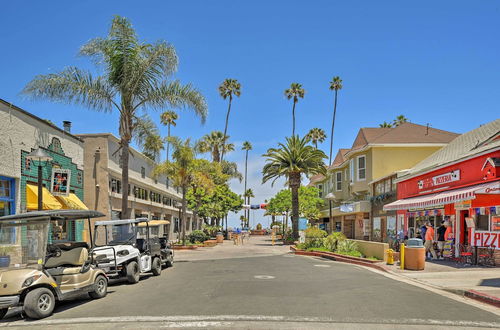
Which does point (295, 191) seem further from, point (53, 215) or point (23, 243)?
point (23, 243)

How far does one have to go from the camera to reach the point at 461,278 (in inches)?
573

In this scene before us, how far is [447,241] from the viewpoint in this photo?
21.0 m

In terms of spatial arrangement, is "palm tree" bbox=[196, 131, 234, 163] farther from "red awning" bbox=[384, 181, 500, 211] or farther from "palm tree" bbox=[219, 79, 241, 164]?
"red awning" bbox=[384, 181, 500, 211]

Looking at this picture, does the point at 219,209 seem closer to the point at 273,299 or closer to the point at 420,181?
the point at 420,181

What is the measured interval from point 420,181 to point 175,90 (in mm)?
14686

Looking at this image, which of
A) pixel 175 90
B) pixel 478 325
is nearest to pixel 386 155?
pixel 175 90

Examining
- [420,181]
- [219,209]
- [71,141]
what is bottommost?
[219,209]

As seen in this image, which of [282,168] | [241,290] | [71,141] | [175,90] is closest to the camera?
[241,290]

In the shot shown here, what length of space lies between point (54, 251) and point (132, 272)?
12.7 ft

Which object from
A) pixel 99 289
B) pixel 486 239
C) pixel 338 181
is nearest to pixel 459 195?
pixel 486 239

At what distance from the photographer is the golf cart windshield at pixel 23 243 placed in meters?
9.47

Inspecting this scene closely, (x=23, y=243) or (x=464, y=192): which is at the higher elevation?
(x=464, y=192)

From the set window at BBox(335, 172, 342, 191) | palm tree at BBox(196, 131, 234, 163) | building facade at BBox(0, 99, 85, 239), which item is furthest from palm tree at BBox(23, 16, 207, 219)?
palm tree at BBox(196, 131, 234, 163)

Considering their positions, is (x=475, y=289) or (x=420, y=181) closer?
(x=475, y=289)
